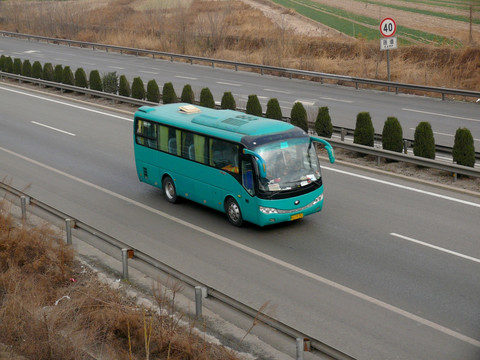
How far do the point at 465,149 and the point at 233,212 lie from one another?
7130 mm

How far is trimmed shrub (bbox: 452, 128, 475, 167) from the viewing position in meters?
18.4

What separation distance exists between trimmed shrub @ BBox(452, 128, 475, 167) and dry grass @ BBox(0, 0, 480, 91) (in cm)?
1648

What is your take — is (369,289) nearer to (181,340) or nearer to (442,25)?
(181,340)

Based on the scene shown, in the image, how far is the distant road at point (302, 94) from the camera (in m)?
26.4

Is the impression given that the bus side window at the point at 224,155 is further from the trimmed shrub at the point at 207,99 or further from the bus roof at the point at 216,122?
the trimmed shrub at the point at 207,99

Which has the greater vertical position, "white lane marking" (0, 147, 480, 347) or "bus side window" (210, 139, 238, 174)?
"bus side window" (210, 139, 238, 174)

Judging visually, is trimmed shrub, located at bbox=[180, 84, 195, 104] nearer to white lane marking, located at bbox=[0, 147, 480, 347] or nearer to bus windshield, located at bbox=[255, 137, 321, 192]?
white lane marking, located at bbox=[0, 147, 480, 347]

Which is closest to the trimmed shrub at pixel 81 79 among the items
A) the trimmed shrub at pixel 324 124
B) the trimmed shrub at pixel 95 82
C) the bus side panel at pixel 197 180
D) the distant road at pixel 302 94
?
the trimmed shrub at pixel 95 82

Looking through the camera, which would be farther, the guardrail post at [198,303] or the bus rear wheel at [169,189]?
the bus rear wheel at [169,189]

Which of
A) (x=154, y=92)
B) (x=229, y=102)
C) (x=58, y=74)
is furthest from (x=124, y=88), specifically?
(x=229, y=102)

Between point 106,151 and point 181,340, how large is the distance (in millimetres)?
13910

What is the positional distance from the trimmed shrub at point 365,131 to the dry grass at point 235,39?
1497 centimetres

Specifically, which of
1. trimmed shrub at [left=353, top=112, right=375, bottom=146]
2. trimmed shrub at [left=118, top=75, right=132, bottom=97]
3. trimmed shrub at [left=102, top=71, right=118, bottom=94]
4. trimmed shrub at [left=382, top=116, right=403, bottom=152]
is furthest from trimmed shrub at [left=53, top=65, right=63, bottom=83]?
trimmed shrub at [left=382, top=116, right=403, bottom=152]

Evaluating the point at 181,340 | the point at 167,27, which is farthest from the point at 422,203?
the point at 167,27
